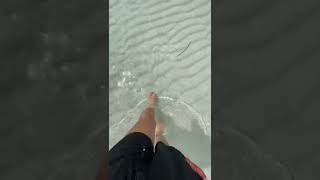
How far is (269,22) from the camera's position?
5.30ft

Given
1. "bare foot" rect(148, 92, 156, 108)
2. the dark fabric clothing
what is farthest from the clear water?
the dark fabric clothing

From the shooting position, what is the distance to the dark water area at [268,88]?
162cm

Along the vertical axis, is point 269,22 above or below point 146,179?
above

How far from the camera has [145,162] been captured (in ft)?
4.78

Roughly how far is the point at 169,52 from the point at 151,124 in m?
0.24

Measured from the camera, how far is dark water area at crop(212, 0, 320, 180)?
5.30ft

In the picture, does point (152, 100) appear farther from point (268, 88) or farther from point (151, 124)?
point (268, 88)

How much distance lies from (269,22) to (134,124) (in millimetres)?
557
